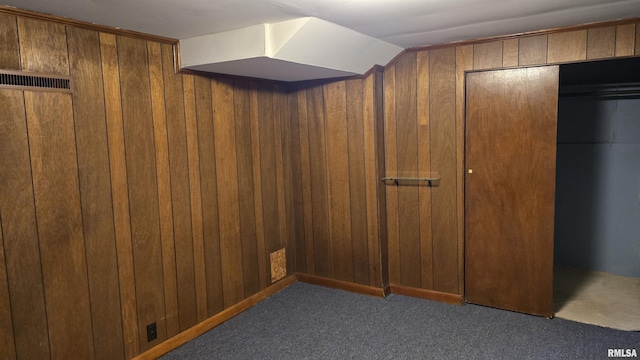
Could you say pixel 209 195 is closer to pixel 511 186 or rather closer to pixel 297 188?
pixel 297 188

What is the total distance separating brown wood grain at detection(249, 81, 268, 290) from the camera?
3262 millimetres

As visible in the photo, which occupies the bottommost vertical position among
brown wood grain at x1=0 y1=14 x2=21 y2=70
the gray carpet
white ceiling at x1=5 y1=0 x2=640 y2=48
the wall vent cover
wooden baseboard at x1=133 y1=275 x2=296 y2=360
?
Result: the gray carpet

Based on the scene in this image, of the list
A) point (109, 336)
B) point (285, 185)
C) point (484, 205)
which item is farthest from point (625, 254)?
point (109, 336)

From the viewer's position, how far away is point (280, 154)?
11.8ft

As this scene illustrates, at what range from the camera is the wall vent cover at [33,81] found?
1908 millimetres

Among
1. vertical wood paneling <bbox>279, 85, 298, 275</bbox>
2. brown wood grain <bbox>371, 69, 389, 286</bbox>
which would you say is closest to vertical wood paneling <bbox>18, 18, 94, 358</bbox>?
vertical wood paneling <bbox>279, 85, 298, 275</bbox>

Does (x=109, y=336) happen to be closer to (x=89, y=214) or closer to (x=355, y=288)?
(x=89, y=214)

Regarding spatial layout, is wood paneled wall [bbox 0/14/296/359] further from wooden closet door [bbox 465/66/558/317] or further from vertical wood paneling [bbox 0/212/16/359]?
wooden closet door [bbox 465/66/558/317]

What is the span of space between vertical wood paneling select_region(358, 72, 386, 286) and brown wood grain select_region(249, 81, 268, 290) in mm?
817

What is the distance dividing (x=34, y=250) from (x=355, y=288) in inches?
88.7

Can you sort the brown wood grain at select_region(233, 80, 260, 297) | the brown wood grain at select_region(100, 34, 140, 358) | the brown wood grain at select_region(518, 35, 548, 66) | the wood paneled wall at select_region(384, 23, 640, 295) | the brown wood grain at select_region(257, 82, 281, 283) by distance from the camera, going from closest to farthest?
the brown wood grain at select_region(100, 34, 140, 358)
the brown wood grain at select_region(518, 35, 548, 66)
the wood paneled wall at select_region(384, 23, 640, 295)
the brown wood grain at select_region(233, 80, 260, 297)
the brown wood grain at select_region(257, 82, 281, 283)

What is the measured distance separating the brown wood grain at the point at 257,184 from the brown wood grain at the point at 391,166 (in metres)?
0.99

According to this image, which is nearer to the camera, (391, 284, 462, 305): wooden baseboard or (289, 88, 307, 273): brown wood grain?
(391, 284, 462, 305): wooden baseboard

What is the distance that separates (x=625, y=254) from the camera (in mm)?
3771
